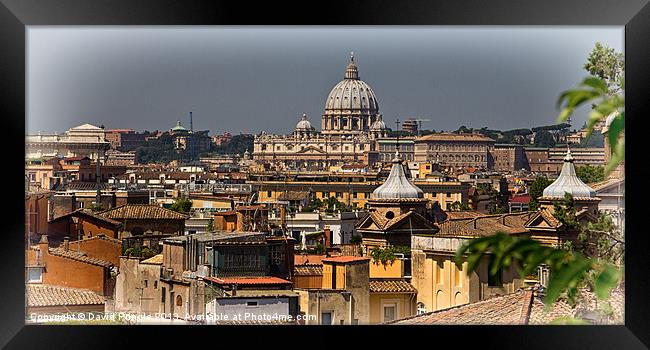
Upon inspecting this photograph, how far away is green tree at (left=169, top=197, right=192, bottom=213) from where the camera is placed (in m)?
17.8

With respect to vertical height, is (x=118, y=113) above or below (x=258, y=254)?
above

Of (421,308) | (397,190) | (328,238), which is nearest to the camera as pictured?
(421,308)

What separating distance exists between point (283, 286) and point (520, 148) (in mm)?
14155

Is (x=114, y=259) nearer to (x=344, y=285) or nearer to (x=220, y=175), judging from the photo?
(x=344, y=285)

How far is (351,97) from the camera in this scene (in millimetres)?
33625

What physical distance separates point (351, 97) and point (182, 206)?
628 inches

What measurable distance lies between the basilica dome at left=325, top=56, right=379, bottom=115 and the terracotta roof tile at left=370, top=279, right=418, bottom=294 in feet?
46.6

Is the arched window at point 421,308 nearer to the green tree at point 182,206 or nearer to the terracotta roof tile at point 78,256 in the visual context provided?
the terracotta roof tile at point 78,256

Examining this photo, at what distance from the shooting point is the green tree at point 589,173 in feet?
39.7

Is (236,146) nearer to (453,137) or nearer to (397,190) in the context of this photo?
(453,137)

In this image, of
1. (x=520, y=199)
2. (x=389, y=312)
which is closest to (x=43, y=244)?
(x=389, y=312)

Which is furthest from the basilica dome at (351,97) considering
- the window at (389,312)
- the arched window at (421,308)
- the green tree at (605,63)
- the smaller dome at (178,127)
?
the green tree at (605,63)

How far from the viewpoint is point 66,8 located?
2.79 m
